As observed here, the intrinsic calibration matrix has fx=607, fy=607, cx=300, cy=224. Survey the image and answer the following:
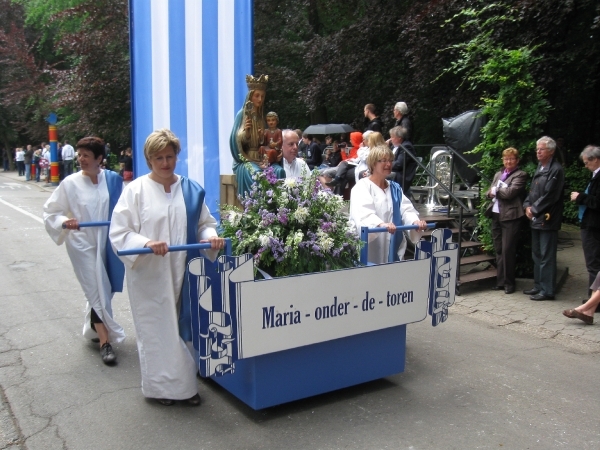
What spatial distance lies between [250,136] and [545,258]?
381cm

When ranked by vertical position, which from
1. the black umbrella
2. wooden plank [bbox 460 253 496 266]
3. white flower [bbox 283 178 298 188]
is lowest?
wooden plank [bbox 460 253 496 266]

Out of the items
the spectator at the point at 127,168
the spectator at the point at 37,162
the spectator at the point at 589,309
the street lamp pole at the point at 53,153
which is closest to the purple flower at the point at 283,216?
the spectator at the point at 589,309

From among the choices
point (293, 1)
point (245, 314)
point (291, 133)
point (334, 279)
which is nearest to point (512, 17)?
point (291, 133)

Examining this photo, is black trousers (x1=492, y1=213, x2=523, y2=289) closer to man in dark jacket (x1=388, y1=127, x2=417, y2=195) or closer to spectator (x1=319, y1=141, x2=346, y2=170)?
man in dark jacket (x1=388, y1=127, x2=417, y2=195)

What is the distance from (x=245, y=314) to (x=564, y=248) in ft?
26.4

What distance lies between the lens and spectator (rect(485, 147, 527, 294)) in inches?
283

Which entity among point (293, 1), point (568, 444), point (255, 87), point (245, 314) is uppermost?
point (293, 1)

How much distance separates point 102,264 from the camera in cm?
502

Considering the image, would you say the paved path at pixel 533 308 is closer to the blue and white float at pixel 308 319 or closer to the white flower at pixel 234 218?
the blue and white float at pixel 308 319

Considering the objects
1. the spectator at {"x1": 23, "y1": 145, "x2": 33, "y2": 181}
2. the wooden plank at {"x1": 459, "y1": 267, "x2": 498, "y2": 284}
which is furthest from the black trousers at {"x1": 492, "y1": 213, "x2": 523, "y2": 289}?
the spectator at {"x1": 23, "y1": 145, "x2": 33, "y2": 181}

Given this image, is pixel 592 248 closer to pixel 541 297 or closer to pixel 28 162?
pixel 541 297

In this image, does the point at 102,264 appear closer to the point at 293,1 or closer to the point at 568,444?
the point at 568,444

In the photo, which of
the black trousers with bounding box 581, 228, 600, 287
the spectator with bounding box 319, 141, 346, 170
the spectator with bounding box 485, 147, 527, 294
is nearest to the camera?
the black trousers with bounding box 581, 228, 600, 287

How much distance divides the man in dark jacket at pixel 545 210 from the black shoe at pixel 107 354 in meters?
4.71
